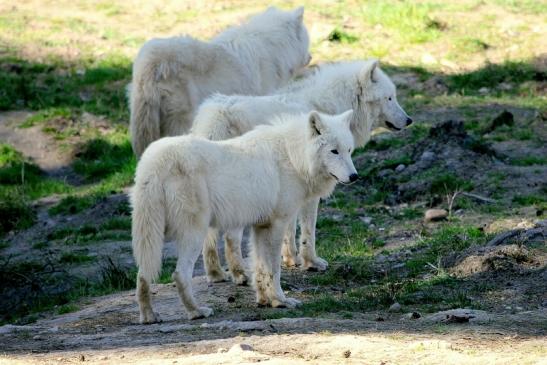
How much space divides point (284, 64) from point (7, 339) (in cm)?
526

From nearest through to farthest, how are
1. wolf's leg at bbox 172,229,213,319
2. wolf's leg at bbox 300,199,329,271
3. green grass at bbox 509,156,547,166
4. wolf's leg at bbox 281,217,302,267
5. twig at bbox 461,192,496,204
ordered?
wolf's leg at bbox 172,229,213,319 → wolf's leg at bbox 300,199,329,271 → wolf's leg at bbox 281,217,302,267 → twig at bbox 461,192,496,204 → green grass at bbox 509,156,547,166

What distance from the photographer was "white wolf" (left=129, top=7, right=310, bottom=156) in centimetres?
1020

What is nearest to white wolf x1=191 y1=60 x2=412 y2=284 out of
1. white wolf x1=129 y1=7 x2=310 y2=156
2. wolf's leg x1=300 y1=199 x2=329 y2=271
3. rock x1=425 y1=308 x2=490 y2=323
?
wolf's leg x1=300 y1=199 x2=329 y2=271

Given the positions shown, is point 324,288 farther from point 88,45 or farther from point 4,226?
point 88,45

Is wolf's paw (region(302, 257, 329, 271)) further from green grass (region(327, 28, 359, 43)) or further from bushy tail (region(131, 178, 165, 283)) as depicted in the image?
green grass (region(327, 28, 359, 43))

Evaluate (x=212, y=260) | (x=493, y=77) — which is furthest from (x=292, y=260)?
(x=493, y=77)

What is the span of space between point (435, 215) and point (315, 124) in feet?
10.6

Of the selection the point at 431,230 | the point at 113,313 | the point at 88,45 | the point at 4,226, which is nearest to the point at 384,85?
the point at 431,230

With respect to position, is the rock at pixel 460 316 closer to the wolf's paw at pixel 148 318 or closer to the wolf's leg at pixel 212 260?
the wolf's paw at pixel 148 318

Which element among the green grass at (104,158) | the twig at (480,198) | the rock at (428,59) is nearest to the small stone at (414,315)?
the twig at (480,198)

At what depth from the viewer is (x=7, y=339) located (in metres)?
7.16

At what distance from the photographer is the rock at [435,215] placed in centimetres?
1080

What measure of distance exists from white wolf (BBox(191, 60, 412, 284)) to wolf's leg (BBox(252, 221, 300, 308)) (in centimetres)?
51

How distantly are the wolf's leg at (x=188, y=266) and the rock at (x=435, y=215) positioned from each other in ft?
13.0
